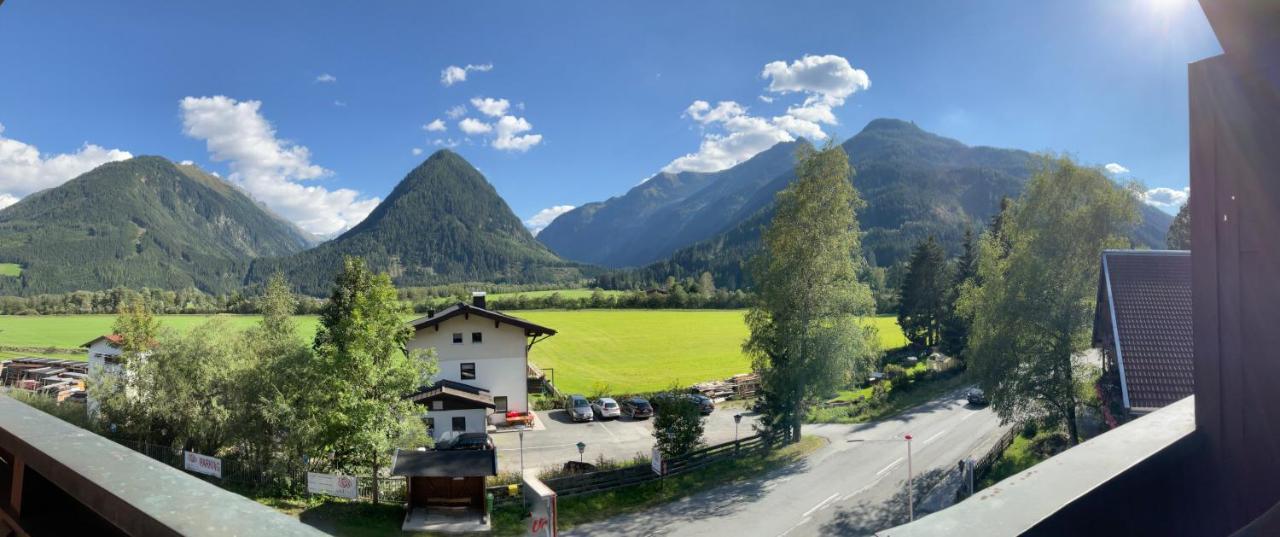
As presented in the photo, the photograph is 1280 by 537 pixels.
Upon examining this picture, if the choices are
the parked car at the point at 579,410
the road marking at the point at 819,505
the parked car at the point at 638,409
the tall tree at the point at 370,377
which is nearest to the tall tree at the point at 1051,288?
the road marking at the point at 819,505

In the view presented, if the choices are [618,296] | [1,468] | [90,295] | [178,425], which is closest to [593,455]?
[178,425]

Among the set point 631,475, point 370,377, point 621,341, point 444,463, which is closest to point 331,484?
point 444,463

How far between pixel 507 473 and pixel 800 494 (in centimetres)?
1009

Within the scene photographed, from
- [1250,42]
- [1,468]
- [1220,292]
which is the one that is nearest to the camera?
[1250,42]

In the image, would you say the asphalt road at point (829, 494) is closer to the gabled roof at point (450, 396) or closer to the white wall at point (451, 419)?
the gabled roof at point (450, 396)

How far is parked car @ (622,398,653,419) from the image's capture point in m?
32.9

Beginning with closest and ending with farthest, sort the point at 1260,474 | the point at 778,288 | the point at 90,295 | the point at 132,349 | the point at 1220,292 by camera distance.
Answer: the point at 1260,474, the point at 1220,292, the point at 132,349, the point at 778,288, the point at 90,295

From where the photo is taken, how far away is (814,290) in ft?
74.7

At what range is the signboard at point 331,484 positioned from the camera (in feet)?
58.3

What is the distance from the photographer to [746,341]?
24.7 m

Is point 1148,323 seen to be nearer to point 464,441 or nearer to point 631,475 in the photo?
point 631,475

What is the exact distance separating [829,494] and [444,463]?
11805 millimetres

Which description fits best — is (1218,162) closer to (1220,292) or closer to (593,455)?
(1220,292)

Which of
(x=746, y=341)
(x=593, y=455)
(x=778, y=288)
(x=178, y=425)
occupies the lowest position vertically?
(x=593, y=455)
